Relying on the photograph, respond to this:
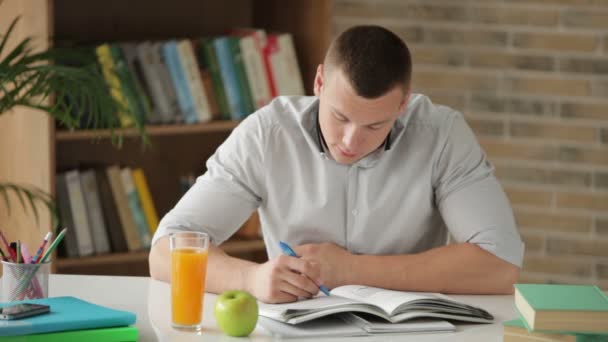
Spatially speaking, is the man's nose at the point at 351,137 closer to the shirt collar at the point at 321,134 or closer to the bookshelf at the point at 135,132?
the shirt collar at the point at 321,134

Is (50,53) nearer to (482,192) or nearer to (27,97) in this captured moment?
(27,97)

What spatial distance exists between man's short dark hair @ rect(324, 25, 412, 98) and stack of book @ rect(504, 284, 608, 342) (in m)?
0.55

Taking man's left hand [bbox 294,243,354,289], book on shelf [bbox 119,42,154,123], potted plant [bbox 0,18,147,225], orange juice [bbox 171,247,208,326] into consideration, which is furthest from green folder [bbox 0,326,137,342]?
book on shelf [bbox 119,42,154,123]

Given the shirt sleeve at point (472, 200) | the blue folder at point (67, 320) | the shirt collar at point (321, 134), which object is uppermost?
the shirt collar at point (321, 134)

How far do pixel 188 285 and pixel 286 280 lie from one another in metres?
0.21

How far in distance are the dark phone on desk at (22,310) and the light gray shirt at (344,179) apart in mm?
632

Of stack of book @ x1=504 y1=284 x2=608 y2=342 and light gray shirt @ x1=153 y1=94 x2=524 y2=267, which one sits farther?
light gray shirt @ x1=153 y1=94 x2=524 y2=267

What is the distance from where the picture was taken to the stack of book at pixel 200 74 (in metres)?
3.21

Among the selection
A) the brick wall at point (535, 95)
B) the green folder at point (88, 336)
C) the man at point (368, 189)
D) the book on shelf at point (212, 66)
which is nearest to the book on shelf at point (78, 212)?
the book on shelf at point (212, 66)

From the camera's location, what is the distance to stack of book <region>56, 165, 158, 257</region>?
10.5 feet

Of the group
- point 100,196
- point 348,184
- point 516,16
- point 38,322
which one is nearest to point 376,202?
point 348,184

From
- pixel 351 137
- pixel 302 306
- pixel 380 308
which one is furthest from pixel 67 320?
pixel 351 137

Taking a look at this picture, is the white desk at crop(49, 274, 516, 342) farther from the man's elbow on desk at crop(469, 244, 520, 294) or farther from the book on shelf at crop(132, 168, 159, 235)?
the book on shelf at crop(132, 168, 159, 235)

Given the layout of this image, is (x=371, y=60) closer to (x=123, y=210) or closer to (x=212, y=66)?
(x=212, y=66)
